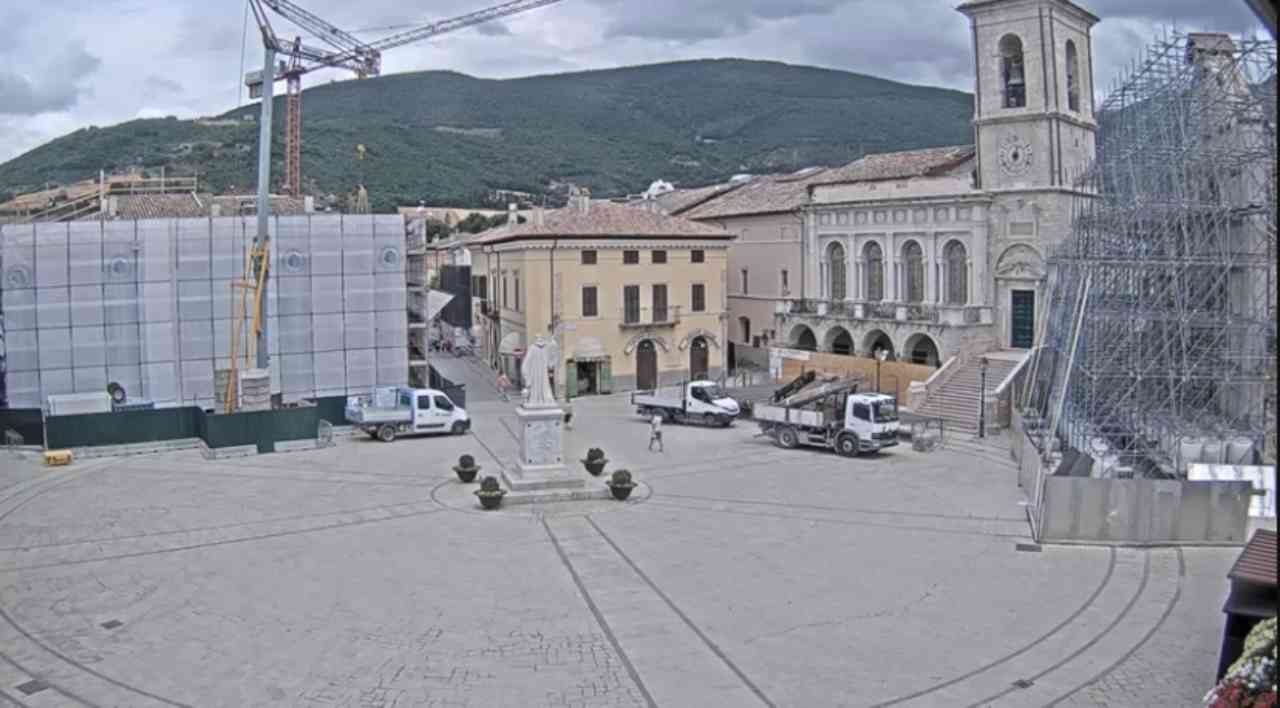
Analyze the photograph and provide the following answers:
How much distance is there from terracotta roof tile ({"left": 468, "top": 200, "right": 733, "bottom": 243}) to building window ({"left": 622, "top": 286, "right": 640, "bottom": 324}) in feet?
7.47

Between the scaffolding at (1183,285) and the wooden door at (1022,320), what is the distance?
364 inches

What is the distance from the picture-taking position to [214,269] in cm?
3541

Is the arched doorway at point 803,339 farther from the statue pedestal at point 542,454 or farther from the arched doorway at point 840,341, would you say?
the statue pedestal at point 542,454

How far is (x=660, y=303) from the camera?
4525cm

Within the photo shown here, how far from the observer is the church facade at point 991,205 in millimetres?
38375

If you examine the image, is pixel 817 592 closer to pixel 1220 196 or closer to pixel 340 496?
pixel 340 496

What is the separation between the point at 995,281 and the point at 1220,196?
546 inches

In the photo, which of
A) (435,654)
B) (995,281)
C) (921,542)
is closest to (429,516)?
(435,654)

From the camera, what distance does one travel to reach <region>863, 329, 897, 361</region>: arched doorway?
4409 centimetres

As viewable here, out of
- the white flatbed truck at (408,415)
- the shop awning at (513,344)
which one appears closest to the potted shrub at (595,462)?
the white flatbed truck at (408,415)

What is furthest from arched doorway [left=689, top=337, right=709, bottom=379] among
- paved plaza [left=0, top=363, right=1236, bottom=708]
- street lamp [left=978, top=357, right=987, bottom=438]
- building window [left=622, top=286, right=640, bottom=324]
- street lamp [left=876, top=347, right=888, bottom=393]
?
paved plaza [left=0, top=363, right=1236, bottom=708]

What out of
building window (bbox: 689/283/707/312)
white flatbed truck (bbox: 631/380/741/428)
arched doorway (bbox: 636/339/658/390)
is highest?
building window (bbox: 689/283/707/312)

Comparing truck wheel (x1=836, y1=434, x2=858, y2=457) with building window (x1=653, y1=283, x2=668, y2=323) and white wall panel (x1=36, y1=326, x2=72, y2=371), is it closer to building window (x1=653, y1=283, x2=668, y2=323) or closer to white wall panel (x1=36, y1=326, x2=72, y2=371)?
building window (x1=653, y1=283, x2=668, y2=323)

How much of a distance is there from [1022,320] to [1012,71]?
937cm
